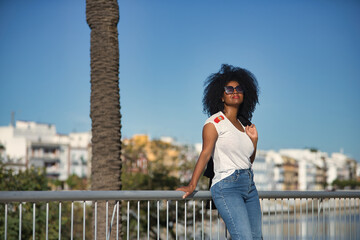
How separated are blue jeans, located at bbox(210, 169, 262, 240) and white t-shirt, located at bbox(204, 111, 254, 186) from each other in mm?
48

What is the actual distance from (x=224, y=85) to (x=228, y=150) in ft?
2.09

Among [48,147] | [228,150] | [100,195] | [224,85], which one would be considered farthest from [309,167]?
[100,195]

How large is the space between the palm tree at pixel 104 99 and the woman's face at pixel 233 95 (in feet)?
12.8

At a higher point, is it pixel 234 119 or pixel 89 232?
pixel 234 119

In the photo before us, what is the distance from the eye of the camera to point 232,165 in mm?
3861

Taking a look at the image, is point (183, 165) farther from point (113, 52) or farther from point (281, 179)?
point (281, 179)

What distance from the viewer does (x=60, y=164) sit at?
101 meters

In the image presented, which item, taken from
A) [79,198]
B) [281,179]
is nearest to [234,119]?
[79,198]

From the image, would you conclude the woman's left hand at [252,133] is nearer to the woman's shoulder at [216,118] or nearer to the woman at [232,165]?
the woman at [232,165]

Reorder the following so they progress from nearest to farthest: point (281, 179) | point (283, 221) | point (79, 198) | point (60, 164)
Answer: point (79, 198) → point (283, 221) → point (60, 164) → point (281, 179)

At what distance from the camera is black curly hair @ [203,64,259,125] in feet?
14.0

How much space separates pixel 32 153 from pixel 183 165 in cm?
7799

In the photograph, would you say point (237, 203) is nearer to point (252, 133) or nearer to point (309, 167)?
point (252, 133)

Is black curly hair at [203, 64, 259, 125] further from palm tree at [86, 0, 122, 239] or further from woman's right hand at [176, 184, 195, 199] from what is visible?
palm tree at [86, 0, 122, 239]
